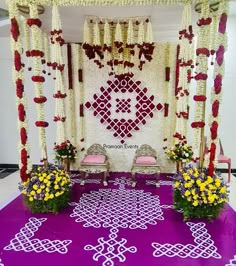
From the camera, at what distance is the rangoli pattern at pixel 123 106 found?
496cm

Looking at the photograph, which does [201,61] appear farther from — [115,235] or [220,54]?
[115,235]

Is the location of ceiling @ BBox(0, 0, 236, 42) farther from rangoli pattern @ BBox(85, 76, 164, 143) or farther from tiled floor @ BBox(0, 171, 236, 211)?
tiled floor @ BBox(0, 171, 236, 211)

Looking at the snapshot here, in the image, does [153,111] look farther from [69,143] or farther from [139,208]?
[139,208]

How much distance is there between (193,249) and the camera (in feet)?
7.88

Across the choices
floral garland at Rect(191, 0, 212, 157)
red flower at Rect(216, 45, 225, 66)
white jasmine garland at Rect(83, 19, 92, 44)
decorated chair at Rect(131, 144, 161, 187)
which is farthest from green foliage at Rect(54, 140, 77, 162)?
red flower at Rect(216, 45, 225, 66)

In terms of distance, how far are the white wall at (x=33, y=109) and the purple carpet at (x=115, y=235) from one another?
2104 millimetres

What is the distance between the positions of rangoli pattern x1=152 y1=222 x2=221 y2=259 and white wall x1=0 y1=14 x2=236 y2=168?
3121mm

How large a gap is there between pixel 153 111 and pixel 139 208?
2264 mm

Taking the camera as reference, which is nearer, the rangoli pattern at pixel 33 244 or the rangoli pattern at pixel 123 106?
the rangoli pattern at pixel 33 244

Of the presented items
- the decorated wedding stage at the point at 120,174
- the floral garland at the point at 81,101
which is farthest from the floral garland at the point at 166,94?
the floral garland at the point at 81,101

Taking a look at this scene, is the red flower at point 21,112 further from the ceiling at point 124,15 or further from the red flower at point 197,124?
the red flower at point 197,124

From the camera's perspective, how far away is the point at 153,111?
4988mm

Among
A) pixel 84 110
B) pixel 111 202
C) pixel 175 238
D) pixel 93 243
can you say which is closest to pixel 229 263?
pixel 175 238

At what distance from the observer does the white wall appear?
498 centimetres
